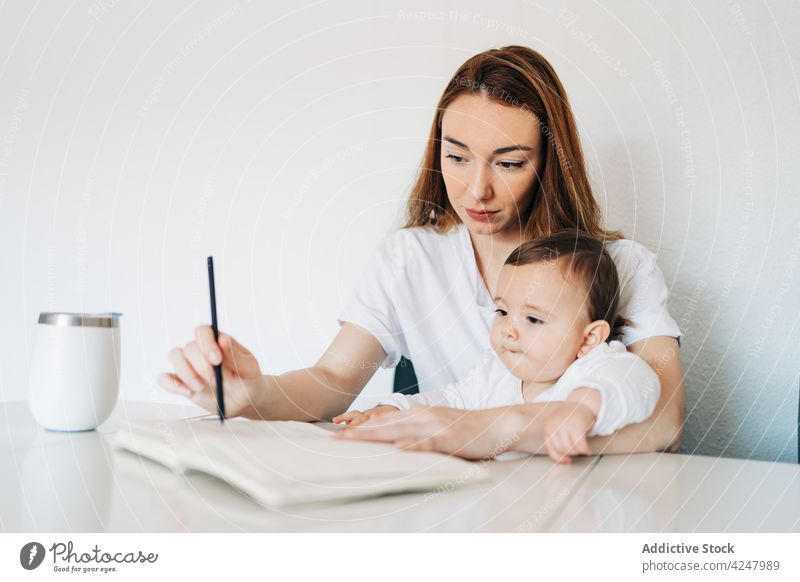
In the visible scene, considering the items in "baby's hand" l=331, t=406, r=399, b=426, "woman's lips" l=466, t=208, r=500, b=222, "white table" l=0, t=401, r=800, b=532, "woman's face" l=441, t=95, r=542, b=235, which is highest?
"woman's face" l=441, t=95, r=542, b=235

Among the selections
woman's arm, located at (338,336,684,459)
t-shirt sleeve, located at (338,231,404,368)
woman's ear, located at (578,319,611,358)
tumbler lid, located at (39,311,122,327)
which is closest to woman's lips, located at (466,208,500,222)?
t-shirt sleeve, located at (338,231,404,368)

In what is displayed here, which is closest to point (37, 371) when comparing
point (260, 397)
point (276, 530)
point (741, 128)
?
point (260, 397)

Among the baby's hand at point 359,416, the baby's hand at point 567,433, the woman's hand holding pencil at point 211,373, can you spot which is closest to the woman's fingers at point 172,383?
the woman's hand holding pencil at point 211,373

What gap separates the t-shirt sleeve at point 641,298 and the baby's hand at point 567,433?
219 mm

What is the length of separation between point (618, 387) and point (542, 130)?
0.36 meters

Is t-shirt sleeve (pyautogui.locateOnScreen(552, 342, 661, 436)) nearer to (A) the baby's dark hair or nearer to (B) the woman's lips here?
(A) the baby's dark hair

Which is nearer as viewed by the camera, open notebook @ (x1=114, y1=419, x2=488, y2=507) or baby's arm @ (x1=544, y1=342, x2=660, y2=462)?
open notebook @ (x1=114, y1=419, x2=488, y2=507)

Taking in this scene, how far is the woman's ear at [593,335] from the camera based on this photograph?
65cm

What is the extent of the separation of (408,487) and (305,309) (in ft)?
1.85

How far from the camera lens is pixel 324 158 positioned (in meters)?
0.94

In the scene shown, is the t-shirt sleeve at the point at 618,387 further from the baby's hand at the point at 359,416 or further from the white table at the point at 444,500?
the baby's hand at the point at 359,416

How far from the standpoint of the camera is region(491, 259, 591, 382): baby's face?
2.13 ft

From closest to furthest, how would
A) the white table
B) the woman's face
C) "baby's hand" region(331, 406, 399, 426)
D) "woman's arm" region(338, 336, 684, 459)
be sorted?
the white table → "woman's arm" region(338, 336, 684, 459) → "baby's hand" region(331, 406, 399, 426) → the woman's face

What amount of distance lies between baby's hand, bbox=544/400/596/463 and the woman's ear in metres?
0.15
